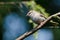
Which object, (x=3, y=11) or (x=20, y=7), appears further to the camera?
(x=3, y=11)

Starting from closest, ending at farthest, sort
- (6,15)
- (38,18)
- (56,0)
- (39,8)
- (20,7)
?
1. (38,18)
2. (39,8)
3. (20,7)
4. (56,0)
5. (6,15)

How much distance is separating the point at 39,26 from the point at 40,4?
31.8 inches

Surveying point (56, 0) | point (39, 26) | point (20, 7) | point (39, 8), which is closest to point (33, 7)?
point (39, 8)

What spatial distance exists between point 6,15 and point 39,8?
790 millimetres

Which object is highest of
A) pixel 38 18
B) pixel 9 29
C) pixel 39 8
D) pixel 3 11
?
pixel 38 18

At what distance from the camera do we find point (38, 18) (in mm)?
1552

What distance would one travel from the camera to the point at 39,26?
1.42 meters

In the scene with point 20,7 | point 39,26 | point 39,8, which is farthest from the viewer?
point 20,7

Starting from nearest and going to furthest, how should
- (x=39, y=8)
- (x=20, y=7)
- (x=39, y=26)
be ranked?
1. (x=39, y=26)
2. (x=39, y=8)
3. (x=20, y=7)

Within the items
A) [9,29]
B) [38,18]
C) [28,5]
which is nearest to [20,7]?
[28,5]

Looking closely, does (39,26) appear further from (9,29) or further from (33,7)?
(9,29)

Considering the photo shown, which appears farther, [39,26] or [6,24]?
[6,24]

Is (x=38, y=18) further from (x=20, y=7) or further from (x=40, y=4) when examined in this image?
(x=20, y=7)

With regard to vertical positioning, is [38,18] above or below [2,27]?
above
